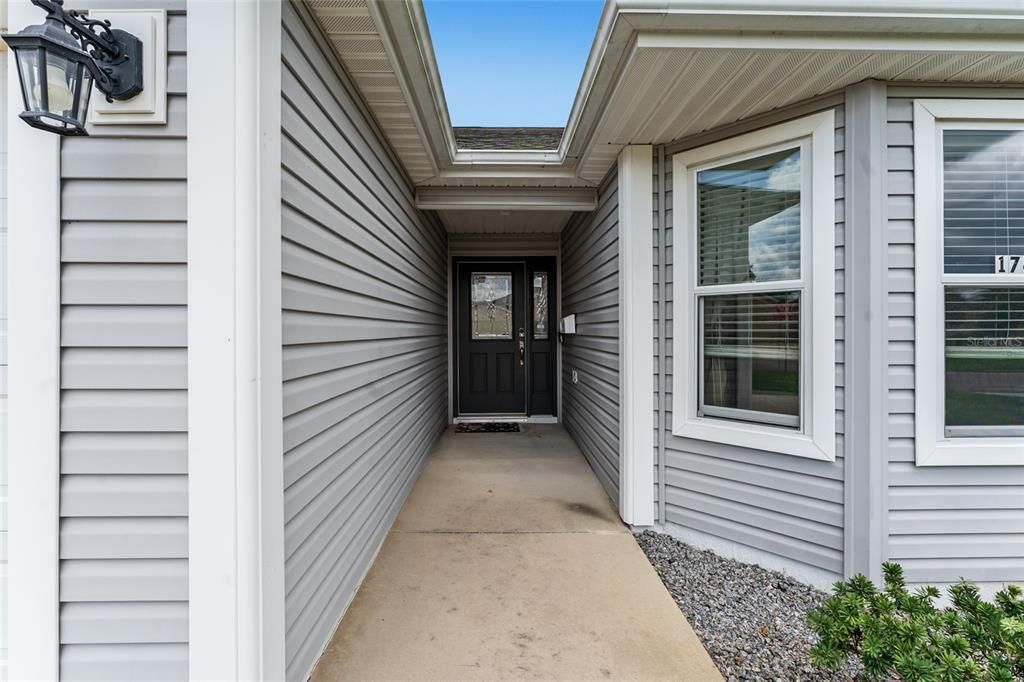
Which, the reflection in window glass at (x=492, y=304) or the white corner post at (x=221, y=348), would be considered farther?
the reflection in window glass at (x=492, y=304)

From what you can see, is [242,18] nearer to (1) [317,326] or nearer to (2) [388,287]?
(1) [317,326]

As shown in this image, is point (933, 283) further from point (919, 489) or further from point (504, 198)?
point (504, 198)

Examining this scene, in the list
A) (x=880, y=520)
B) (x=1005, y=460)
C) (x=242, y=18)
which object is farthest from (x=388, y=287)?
(x=1005, y=460)

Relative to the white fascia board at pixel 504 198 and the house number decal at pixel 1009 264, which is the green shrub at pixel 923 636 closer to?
the house number decal at pixel 1009 264

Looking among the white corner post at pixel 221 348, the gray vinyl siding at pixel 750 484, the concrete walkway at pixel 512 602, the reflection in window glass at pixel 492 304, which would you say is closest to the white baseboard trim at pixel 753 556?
the gray vinyl siding at pixel 750 484

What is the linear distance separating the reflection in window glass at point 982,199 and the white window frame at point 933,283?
6cm

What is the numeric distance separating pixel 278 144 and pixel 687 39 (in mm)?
1570

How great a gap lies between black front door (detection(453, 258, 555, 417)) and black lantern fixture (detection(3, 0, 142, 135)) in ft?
13.8

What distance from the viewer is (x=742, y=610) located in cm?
185

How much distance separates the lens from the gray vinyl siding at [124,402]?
116 centimetres

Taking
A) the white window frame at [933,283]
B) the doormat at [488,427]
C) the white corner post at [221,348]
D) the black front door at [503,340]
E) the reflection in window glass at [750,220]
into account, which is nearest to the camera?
the white corner post at [221,348]

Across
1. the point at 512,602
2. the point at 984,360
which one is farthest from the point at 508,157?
the point at 984,360

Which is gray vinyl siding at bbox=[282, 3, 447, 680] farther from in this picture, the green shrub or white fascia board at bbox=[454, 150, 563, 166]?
the green shrub

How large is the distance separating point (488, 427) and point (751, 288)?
137 inches
